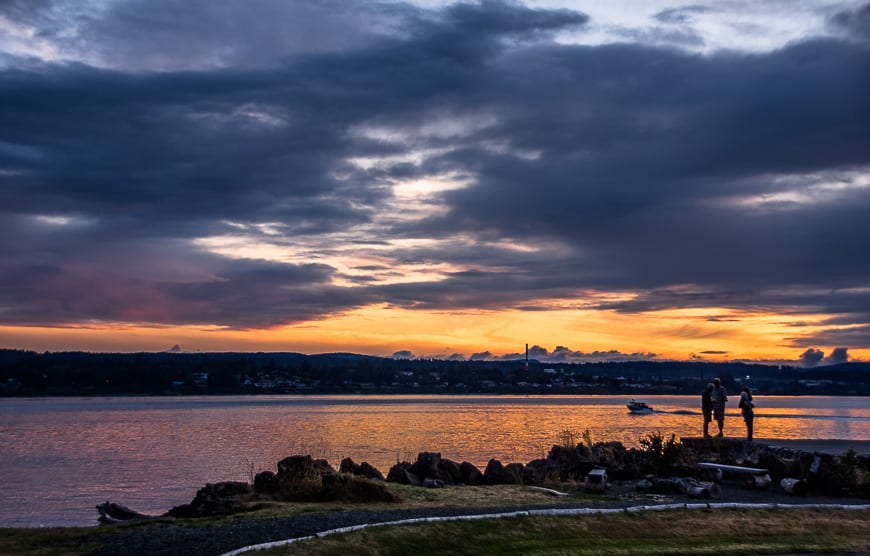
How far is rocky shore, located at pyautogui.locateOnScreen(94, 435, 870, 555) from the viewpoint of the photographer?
16172 mm

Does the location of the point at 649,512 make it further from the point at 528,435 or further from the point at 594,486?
the point at 528,435

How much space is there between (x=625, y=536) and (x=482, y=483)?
999 cm

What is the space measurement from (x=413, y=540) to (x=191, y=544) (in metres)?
3.75

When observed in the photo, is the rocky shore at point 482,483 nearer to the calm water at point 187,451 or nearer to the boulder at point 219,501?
the boulder at point 219,501

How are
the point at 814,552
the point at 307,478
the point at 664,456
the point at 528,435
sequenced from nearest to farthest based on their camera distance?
the point at 814,552
the point at 307,478
the point at 664,456
the point at 528,435

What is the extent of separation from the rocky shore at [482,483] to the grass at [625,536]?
1065 mm

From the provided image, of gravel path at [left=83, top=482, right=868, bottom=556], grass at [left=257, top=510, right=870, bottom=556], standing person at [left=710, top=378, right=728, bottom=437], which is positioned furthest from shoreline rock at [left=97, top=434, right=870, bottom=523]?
grass at [left=257, top=510, right=870, bottom=556]

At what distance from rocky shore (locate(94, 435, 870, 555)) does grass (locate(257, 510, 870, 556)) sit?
1065 millimetres

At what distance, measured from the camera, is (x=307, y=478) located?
73.4 ft

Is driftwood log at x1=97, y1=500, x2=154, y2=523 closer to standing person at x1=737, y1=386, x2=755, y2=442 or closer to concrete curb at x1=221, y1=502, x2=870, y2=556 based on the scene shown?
concrete curb at x1=221, y1=502, x2=870, y2=556

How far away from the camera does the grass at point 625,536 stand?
51.2 ft

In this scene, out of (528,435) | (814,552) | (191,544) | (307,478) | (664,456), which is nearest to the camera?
(191,544)

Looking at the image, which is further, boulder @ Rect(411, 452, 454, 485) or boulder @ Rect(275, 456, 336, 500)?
boulder @ Rect(411, 452, 454, 485)

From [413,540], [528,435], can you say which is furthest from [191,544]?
[528,435]
